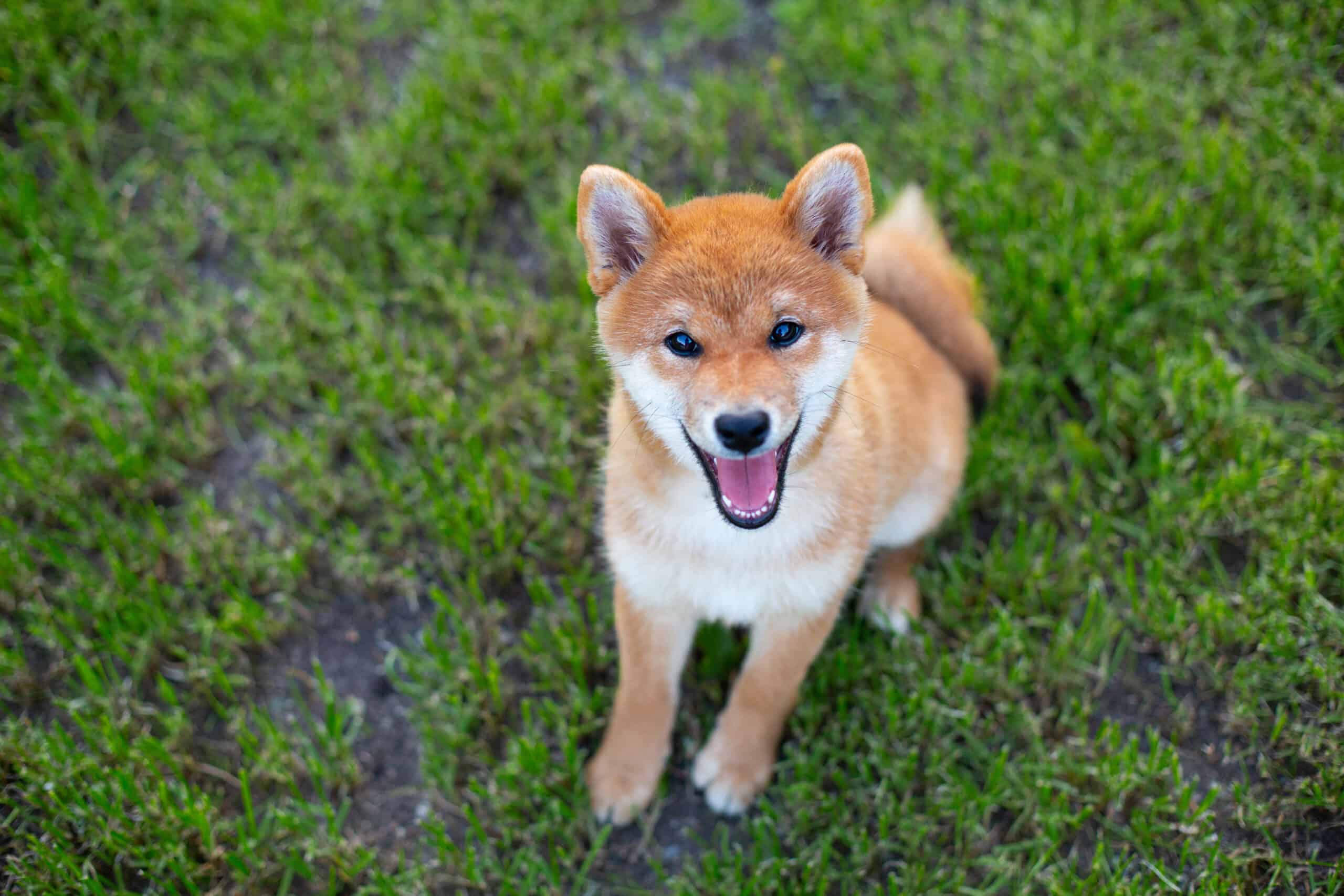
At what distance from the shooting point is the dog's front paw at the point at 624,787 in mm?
3131

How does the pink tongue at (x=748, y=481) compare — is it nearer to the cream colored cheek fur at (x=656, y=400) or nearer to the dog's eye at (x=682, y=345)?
the cream colored cheek fur at (x=656, y=400)

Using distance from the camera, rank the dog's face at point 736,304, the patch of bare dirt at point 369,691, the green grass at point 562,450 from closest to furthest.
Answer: the dog's face at point 736,304, the green grass at point 562,450, the patch of bare dirt at point 369,691

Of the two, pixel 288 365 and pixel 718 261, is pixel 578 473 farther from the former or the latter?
pixel 718 261

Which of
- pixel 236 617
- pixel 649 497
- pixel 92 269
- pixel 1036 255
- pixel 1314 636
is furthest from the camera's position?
pixel 92 269

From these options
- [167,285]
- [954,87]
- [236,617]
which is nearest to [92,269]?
[167,285]

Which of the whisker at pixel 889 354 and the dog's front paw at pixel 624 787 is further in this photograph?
the dog's front paw at pixel 624 787

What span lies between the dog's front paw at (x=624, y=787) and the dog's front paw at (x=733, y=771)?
164 millimetres

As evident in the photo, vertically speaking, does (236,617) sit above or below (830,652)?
above

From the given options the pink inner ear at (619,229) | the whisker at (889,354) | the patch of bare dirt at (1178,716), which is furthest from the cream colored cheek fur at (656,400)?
the patch of bare dirt at (1178,716)

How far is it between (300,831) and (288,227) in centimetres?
248

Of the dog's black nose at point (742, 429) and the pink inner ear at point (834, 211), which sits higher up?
the pink inner ear at point (834, 211)

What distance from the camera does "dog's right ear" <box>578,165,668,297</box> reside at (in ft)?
7.98

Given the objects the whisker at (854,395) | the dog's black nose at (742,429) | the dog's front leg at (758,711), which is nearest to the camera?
the dog's black nose at (742,429)

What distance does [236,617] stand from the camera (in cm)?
338
